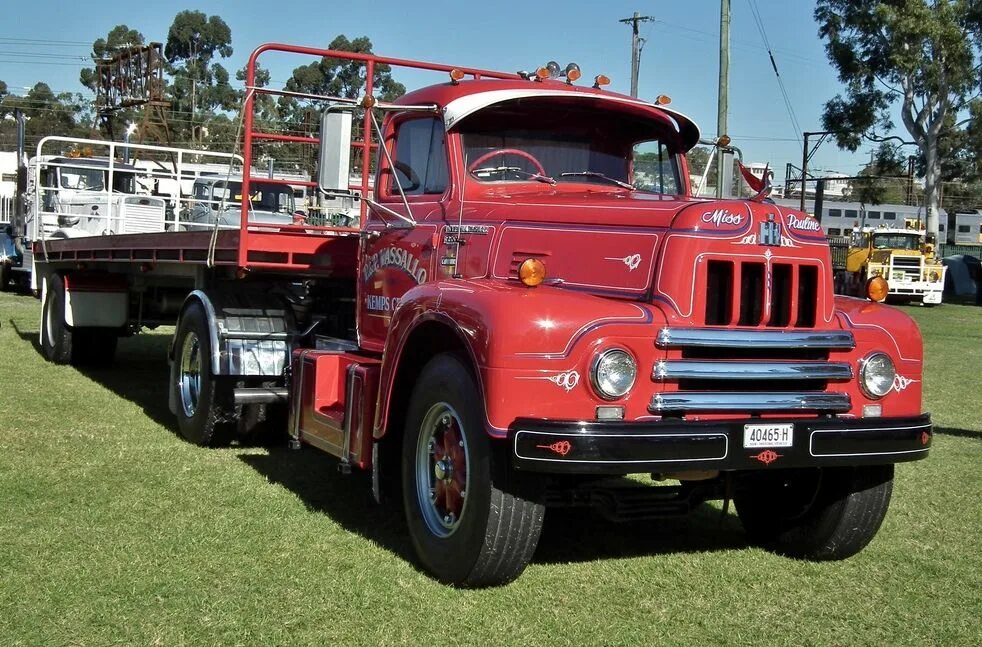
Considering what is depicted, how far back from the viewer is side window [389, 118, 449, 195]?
6.28 meters

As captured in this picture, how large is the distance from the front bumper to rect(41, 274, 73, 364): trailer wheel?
9121 mm

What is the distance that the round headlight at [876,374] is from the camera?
17.5 ft

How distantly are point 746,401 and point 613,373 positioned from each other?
645 millimetres

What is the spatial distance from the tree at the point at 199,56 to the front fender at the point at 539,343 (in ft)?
245

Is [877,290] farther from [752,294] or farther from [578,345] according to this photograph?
[578,345]

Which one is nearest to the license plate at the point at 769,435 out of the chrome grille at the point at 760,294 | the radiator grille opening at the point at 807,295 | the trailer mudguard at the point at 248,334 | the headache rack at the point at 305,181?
the chrome grille at the point at 760,294

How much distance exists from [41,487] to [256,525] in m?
1.56

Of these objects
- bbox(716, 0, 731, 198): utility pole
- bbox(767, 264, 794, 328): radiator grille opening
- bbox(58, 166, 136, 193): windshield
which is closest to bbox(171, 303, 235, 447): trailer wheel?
bbox(767, 264, 794, 328): radiator grille opening

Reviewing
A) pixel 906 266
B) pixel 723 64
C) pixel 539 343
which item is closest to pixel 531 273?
pixel 539 343

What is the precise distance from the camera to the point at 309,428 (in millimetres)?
6766

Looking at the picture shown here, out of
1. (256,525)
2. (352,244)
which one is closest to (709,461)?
(256,525)

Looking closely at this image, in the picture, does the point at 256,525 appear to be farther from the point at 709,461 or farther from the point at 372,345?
the point at 709,461

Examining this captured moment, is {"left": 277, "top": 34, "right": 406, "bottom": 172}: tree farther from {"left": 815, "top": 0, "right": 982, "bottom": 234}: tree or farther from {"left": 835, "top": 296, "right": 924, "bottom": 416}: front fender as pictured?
{"left": 815, "top": 0, "right": 982, "bottom": 234}: tree

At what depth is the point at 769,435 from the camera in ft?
16.1
